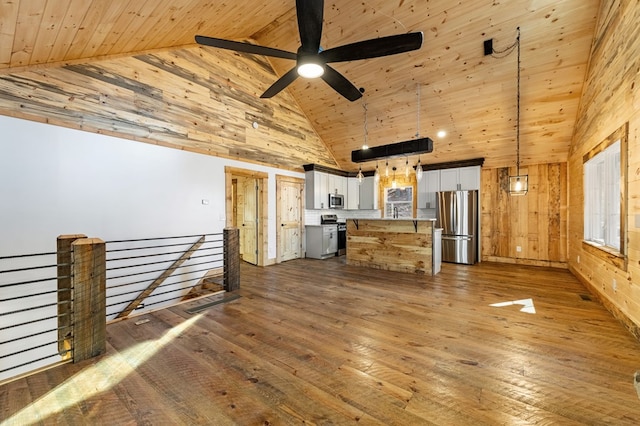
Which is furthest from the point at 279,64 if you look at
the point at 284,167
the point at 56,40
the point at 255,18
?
the point at 56,40

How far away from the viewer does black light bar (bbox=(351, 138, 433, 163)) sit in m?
4.37

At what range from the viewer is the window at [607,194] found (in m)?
2.99

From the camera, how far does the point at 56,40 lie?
283 cm

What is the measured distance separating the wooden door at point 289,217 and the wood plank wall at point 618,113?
552 centimetres

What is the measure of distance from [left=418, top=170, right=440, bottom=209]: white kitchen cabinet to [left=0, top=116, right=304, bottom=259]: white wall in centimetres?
516

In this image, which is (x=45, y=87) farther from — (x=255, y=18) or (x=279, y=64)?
(x=279, y=64)

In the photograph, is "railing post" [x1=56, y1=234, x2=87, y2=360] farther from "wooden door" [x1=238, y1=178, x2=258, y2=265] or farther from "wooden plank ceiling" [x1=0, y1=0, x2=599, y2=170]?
"wooden door" [x1=238, y1=178, x2=258, y2=265]

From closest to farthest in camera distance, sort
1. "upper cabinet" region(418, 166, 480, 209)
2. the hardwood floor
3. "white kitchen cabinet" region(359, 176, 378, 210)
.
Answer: the hardwood floor, "upper cabinet" region(418, 166, 480, 209), "white kitchen cabinet" region(359, 176, 378, 210)

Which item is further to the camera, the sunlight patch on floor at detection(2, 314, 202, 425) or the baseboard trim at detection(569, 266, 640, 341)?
the baseboard trim at detection(569, 266, 640, 341)

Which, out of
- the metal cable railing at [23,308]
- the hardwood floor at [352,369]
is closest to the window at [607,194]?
the hardwood floor at [352,369]

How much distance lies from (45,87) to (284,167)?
4162 mm

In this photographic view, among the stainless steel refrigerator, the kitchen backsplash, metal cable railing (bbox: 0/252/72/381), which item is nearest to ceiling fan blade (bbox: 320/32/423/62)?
metal cable railing (bbox: 0/252/72/381)

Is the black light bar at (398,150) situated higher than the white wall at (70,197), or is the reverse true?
the black light bar at (398,150)

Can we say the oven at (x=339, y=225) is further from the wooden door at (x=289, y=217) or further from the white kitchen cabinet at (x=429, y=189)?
the white kitchen cabinet at (x=429, y=189)
